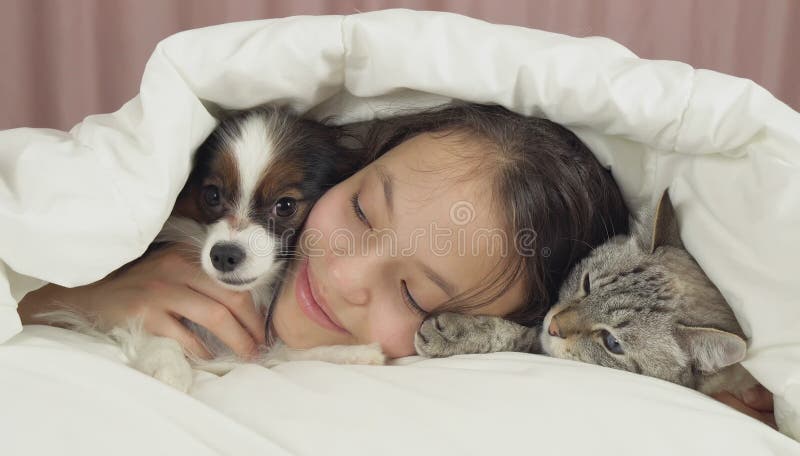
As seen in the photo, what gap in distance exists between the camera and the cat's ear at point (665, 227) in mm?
1282

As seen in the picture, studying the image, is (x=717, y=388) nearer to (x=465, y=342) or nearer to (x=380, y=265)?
(x=465, y=342)

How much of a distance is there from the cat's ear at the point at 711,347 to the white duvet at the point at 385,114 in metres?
0.03

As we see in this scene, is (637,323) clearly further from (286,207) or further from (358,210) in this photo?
(286,207)

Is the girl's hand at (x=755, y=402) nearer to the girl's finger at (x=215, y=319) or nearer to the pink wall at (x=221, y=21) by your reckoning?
the girl's finger at (x=215, y=319)

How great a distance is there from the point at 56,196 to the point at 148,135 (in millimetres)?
182

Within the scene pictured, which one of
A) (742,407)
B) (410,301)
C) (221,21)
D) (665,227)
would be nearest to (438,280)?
(410,301)

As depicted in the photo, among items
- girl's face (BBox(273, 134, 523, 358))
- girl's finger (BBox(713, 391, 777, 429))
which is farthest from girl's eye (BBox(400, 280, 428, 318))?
girl's finger (BBox(713, 391, 777, 429))

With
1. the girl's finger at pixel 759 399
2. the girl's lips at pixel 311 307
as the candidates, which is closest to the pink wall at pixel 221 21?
the girl's lips at pixel 311 307

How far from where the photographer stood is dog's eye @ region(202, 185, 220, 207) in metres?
1.45

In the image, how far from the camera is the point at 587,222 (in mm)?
1439

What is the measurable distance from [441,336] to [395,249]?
196 millimetres

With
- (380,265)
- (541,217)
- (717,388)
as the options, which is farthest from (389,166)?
(717,388)

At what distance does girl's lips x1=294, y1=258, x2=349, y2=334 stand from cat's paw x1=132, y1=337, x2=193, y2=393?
24 cm

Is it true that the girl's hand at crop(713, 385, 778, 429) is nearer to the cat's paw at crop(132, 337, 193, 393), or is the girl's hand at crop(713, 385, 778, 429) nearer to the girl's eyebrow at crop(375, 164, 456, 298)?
the girl's eyebrow at crop(375, 164, 456, 298)
